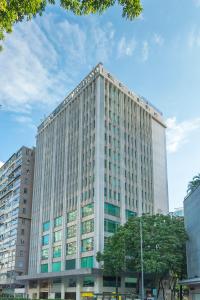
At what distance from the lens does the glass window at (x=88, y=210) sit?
70.1m

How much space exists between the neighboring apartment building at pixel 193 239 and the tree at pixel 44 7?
118 ft

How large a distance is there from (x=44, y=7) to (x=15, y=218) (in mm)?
93067

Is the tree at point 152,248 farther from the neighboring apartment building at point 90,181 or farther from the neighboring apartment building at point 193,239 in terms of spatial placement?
the neighboring apartment building at point 90,181

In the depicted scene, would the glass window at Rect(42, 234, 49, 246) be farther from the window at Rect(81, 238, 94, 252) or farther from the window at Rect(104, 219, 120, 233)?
the window at Rect(104, 219, 120, 233)

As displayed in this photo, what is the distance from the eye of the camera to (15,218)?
9888 cm

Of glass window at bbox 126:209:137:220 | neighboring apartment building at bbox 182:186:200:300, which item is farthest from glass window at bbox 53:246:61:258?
neighboring apartment building at bbox 182:186:200:300

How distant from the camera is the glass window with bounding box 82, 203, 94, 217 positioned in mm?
70081

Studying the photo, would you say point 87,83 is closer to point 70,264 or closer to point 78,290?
point 70,264

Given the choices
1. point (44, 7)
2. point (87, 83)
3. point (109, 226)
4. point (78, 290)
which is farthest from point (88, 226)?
point (44, 7)

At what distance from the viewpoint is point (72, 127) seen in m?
84.9

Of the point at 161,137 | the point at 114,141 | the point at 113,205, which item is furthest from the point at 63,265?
the point at 161,137

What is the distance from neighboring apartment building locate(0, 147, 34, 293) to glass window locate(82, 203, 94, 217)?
31158mm

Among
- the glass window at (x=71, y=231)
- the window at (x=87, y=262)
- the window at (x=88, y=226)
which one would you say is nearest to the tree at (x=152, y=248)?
the window at (x=87, y=262)

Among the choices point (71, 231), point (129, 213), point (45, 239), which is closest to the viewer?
point (71, 231)
